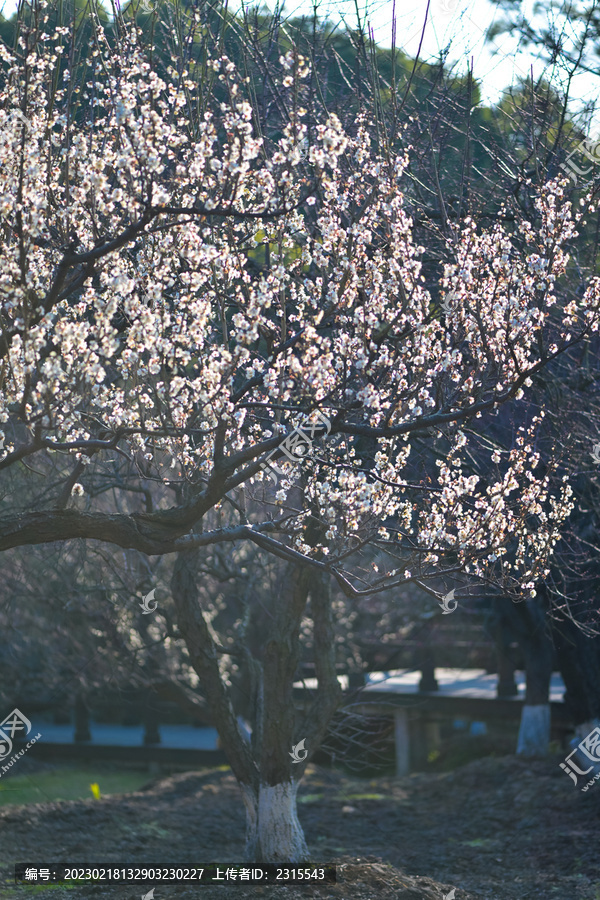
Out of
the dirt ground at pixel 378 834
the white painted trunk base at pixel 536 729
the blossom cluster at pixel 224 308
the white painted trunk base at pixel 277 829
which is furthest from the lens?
the white painted trunk base at pixel 536 729

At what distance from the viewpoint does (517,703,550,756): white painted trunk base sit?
1608cm

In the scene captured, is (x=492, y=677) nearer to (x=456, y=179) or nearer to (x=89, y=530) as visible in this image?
(x=456, y=179)

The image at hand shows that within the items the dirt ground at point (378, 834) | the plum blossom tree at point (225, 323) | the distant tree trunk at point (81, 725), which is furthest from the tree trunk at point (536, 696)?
the distant tree trunk at point (81, 725)

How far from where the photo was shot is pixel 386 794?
16.6 meters

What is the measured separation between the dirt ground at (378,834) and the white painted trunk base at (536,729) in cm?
60

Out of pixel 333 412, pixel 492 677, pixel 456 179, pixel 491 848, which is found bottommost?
pixel 491 848

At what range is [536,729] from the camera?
52.9 feet

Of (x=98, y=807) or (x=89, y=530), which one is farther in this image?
(x=98, y=807)

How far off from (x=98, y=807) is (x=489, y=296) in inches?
451

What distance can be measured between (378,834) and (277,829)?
14.3 feet

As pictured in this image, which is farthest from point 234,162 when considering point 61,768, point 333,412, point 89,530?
point 61,768

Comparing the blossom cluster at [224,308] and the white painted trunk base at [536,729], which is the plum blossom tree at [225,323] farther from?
the white painted trunk base at [536,729]

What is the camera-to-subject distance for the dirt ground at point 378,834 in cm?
944

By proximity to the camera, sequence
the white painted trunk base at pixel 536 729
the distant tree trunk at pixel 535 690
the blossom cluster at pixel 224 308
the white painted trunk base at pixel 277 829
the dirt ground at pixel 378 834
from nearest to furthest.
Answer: the blossom cluster at pixel 224 308
the dirt ground at pixel 378 834
the white painted trunk base at pixel 277 829
the distant tree trunk at pixel 535 690
the white painted trunk base at pixel 536 729
